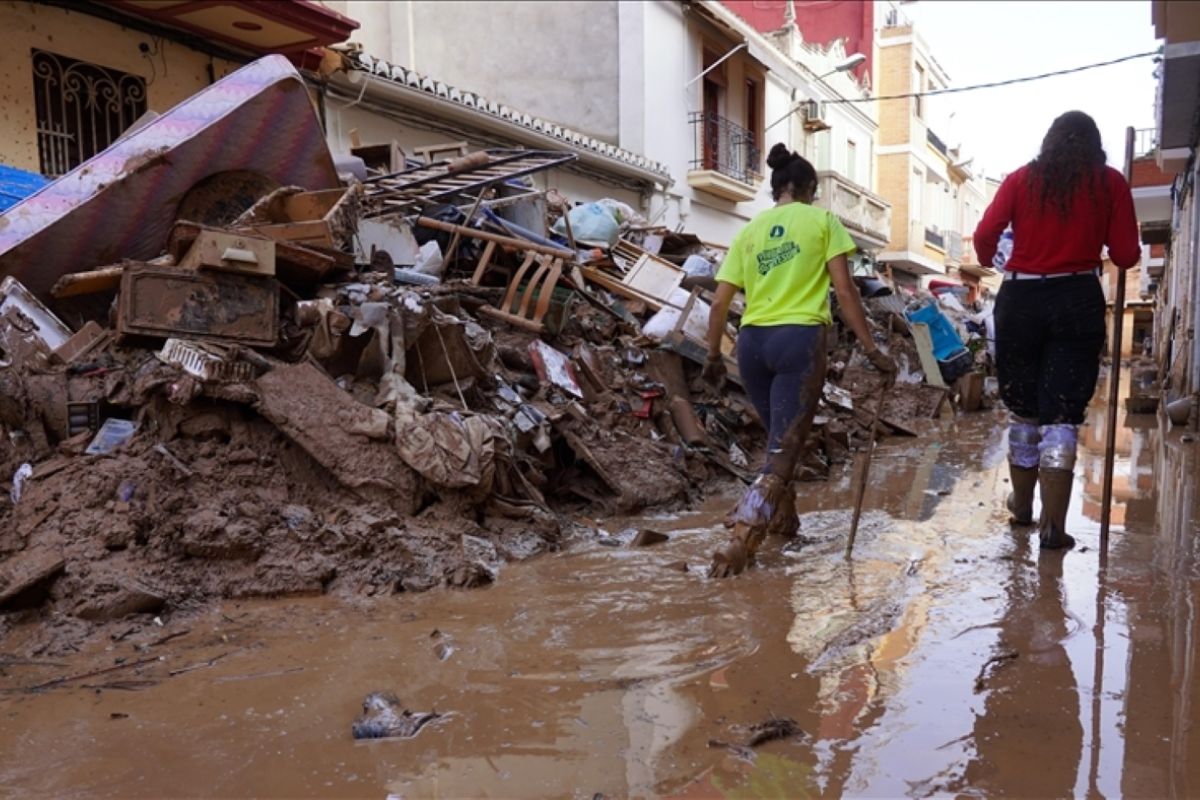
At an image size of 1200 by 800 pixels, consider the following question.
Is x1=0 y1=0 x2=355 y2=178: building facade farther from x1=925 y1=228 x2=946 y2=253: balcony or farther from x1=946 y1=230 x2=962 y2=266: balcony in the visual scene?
x1=946 y1=230 x2=962 y2=266: balcony

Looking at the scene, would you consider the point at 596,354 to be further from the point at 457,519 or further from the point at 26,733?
the point at 26,733

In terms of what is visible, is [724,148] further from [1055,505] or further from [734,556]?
[734,556]

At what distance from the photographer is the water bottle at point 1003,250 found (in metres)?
4.20

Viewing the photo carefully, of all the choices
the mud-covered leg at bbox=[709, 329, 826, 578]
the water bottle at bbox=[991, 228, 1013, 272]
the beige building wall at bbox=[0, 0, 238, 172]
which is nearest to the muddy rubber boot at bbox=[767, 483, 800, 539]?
the mud-covered leg at bbox=[709, 329, 826, 578]

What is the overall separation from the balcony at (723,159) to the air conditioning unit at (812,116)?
296 cm

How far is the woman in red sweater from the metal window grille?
7109 mm

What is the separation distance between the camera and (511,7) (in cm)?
1653

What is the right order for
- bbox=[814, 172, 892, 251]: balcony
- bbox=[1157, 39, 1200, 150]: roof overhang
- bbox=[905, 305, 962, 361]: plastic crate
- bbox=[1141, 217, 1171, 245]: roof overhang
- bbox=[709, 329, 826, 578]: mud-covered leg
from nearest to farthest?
bbox=[709, 329, 826, 578]: mud-covered leg < bbox=[1157, 39, 1200, 150]: roof overhang < bbox=[905, 305, 962, 361]: plastic crate < bbox=[1141, 217, 1171, 245]: roof overhang < bbox=[814, 172, 892, 251]: balcony

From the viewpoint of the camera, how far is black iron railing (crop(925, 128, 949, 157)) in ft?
111

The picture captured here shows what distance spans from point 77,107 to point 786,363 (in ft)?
22.7

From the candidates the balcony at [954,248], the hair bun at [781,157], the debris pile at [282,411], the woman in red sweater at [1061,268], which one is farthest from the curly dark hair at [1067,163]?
the balcony at [954,248]

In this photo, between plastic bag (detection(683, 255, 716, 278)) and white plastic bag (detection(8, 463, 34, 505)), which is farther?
plastic bag (detection(683, 255, 716, 278))

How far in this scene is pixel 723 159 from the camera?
18.7 meters

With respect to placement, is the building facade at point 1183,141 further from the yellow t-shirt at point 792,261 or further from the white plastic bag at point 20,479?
the white plastic bag at point 20,479
